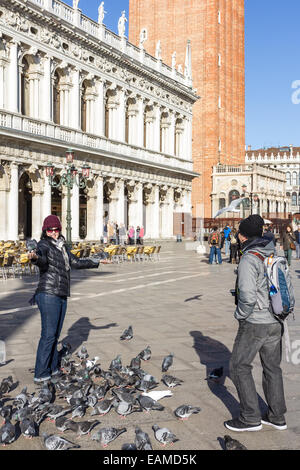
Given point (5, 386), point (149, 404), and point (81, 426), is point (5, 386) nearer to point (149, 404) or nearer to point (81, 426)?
point (81, 426)

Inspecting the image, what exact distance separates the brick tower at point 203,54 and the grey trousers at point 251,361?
156 feet

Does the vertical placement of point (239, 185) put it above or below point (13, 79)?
below

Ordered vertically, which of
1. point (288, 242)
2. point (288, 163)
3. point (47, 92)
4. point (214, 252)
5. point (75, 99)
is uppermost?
point (288, 163)

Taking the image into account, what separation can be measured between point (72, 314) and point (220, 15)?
50.0 meters

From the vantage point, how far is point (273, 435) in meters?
4.18

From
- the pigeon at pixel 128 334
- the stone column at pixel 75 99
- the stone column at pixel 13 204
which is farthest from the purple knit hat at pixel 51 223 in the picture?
the stone column at pixel 75 99

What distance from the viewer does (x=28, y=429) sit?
13.3 feet

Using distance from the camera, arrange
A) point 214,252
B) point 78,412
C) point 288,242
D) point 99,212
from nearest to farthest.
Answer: point 78,412 → point 288,242 → point 214,252 → point 99,212

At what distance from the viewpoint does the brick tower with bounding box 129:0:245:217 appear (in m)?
52.1

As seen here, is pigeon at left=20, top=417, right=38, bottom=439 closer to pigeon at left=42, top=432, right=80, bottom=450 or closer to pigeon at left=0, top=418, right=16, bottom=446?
pigeon at left=0, top=418, right=16, bottom=446

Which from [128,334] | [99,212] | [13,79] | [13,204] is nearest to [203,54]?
[99,212]

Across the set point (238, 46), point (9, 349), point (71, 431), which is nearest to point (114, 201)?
point (9, 349)

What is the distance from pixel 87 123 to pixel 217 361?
88.3 ft

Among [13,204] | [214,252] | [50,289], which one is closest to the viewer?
[50,289]
